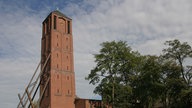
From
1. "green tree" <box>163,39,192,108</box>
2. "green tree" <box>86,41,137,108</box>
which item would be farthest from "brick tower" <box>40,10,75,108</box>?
"green tree" <box>163,39,192,108</box>

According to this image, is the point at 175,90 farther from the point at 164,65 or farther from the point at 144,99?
the point at 144,99

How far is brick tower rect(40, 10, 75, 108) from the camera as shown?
1693 inches

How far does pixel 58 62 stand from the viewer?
44.9 meters

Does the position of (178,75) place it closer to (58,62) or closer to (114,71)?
(114,71)

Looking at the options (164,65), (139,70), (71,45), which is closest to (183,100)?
(164,65)

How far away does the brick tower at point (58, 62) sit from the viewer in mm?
43000

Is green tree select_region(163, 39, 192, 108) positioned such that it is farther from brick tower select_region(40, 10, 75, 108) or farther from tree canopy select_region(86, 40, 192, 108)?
brick tower select_region(40, 10, 75, 108)

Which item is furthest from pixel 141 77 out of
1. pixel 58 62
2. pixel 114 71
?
pixel 58 62

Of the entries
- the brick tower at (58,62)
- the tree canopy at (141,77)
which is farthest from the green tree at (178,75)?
the brick tower at (58,62)

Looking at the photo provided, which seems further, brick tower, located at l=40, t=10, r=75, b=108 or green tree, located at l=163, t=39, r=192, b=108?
brick tower, located at l=40, t=10, r=75, b=108

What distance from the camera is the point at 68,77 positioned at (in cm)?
4525

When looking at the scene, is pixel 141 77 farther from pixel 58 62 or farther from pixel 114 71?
pixel 58 62

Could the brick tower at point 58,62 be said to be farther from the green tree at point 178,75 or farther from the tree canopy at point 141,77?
the green tree at point 178,75

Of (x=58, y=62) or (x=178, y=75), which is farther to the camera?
(x=58, y=62)
